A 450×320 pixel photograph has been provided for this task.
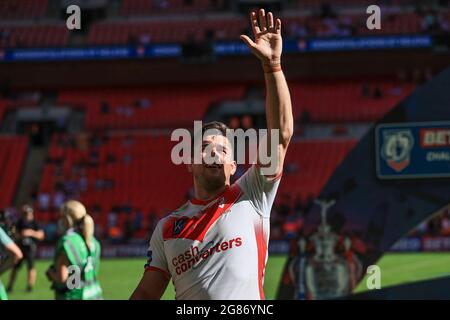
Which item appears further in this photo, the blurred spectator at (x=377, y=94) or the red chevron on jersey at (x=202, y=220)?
the blurred spectator at (x=377, y=94)

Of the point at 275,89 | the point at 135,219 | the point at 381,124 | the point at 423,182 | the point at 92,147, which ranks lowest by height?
the point at 275,89

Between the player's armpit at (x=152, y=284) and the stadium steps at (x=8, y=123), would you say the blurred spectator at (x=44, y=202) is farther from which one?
the player's armpit at (x=152, y=284)

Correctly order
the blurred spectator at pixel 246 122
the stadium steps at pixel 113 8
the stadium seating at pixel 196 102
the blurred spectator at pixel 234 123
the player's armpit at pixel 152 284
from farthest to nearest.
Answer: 1. the stadium steps at pixel 113 8
2. the stadium seating at pixel 196 102
3. the blurred spectator at pixel 246 122
4. the blurred spectator at pixel 234 123
5. the player's armpit at pixel 152 284

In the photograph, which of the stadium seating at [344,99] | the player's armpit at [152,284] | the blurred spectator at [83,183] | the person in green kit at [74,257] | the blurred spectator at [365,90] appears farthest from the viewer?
the blurred spectator at [365,90]

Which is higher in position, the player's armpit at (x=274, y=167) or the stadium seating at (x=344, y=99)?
the stadium seating at (x=344, y=99)

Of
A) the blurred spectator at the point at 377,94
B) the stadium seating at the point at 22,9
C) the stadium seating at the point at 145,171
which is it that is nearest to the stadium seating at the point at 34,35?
the stadium seating at the point at 22,9

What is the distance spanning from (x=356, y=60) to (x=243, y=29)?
5.57 metres

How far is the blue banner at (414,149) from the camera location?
10383mm

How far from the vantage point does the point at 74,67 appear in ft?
140

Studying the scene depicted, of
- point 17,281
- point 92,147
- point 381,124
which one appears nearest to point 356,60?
point 92,147

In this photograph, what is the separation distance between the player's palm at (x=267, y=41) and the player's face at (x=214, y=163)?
448 mm

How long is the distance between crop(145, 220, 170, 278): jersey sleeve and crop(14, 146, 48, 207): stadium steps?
32974mm

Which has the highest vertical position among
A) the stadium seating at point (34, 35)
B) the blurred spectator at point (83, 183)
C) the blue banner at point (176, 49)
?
the stadium seating at point (34, 35)
